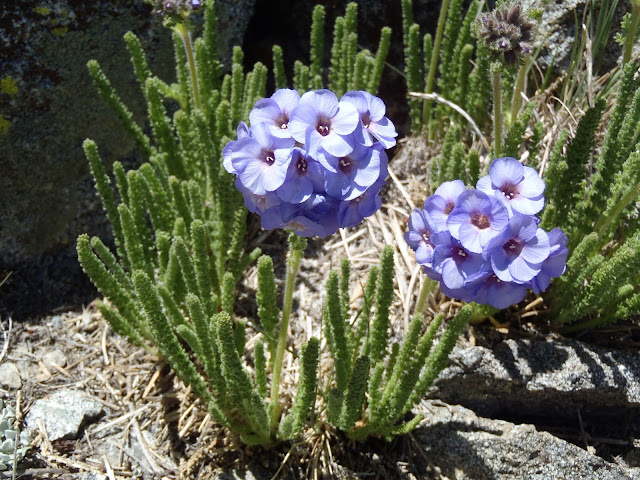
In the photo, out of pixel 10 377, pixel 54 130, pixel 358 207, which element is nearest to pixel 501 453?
pixel 358 207

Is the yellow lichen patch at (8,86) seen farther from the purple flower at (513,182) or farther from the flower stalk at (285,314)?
the purple flower at (513,182)

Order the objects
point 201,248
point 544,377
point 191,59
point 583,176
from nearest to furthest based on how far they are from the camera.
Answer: point 201,248
point 544,377
point 583,176
point 191,59

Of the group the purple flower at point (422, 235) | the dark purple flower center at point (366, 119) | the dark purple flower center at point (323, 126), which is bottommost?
the purple flower at point (422, 235)

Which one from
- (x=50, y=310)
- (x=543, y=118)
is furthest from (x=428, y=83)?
(x=50, y=310)

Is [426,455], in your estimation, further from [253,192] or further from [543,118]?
[543,118]

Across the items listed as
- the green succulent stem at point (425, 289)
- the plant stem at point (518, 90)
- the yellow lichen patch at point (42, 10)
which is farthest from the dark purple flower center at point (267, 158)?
the yellow lichen patch at point (42, 10)

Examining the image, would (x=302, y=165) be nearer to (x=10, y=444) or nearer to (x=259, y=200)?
(x=259, y=200)

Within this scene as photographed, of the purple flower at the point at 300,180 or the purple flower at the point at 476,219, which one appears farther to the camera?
the purple flower at the point at 476,219
